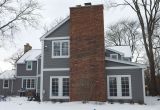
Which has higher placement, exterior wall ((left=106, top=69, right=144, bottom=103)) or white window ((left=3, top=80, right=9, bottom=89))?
exterior wall ((left=106, top=69, right=144, bottom=103))

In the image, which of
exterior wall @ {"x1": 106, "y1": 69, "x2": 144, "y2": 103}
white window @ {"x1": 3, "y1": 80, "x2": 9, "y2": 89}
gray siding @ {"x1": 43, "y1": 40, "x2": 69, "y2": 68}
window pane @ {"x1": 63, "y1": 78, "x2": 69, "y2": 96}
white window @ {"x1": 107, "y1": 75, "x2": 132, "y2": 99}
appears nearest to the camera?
exterior wall @ {"x1": 106, "y1": 69, "x2": 144, "y2": 103}

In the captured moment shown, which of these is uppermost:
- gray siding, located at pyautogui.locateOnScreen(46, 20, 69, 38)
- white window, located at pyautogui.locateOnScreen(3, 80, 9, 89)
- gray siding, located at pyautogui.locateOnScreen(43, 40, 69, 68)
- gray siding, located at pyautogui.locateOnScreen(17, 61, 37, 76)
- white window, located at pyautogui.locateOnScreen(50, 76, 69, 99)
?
gray siding, located at pyautogui.locateOnScreen(46, 20, 69, 38)

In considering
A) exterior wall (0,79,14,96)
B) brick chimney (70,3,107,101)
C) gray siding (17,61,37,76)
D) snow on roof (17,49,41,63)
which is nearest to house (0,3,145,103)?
brick chimney (70,3,107,101)

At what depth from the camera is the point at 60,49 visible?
82.7ft

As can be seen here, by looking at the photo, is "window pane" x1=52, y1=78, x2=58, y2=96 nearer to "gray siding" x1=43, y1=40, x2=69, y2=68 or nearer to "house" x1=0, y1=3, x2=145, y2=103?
"house" x1=0, y1=3, x2=145, y2=103

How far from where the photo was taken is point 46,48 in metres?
25.6

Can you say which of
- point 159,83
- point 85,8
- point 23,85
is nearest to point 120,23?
point 159,83

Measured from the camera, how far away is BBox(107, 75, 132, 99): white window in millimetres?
23250

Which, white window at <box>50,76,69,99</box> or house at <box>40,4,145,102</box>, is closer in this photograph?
house at <box>40,4,145,102</box>

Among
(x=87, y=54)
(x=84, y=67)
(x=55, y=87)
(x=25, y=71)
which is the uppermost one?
(x=87, y=54)

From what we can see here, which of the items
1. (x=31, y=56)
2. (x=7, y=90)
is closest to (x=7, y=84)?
(x=7, y=90)

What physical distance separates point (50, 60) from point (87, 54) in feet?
12.2

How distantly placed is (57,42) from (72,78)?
3.87 meters

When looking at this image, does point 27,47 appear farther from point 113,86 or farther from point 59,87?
point 113,86
